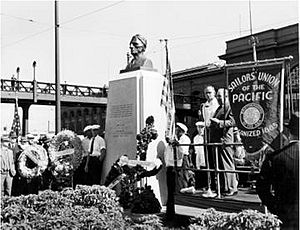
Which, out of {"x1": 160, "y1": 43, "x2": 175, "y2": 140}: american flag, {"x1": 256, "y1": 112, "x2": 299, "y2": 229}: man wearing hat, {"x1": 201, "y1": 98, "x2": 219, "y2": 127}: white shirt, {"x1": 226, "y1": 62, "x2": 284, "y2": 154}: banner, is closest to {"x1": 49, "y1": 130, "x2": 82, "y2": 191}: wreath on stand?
{"x1": 160, "y1": 43, "x2": 175, "y2": 140}: american flag

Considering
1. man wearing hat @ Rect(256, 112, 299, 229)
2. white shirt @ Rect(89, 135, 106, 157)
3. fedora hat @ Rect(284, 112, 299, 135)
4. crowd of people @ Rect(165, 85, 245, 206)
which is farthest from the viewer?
white shirt @ Rect(89, 135, 106, 157)

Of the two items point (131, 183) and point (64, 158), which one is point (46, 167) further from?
point (131, 183)

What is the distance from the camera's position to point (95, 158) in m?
9.12

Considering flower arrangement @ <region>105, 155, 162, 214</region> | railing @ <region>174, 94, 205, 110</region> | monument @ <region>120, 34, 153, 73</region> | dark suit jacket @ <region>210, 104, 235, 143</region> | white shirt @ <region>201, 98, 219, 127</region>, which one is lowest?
flower arrangement @ <region>105, 155, 162, 214</region>

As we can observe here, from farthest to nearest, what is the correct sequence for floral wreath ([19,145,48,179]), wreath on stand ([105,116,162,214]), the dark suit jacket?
floral wreath ([19,145,48,179]) → wreath on stand ([105,116,162,214]) → the dark suit jacket

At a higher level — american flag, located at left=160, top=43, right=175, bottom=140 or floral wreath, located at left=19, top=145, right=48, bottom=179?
american flag, located at left=160, top=43, right=175, bottom=140

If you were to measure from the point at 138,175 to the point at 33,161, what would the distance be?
2.37 metres

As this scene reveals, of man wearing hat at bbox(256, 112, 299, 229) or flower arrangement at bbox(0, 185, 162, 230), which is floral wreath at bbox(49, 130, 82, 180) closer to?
flower arrangement at bbox(0, 185, 162, 230)

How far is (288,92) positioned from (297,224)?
1.60m

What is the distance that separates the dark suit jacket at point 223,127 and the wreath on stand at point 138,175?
1.13m

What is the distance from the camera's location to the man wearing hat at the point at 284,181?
3945 millimetres

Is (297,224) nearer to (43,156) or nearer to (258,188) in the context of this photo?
(258,188)

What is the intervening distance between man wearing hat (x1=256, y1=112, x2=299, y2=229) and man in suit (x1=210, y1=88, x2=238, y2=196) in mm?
2339

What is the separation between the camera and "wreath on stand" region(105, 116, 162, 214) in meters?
7.25
